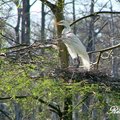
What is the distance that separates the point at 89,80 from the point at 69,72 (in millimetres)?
273

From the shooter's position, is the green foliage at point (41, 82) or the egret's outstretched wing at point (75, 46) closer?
the egret's outstretched wing at point (75, 46)

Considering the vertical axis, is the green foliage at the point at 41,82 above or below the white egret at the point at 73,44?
below

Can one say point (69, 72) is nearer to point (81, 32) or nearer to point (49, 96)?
point (49, 96)

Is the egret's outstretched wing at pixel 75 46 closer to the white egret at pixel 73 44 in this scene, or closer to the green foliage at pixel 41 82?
the white egret at pixel 73 44

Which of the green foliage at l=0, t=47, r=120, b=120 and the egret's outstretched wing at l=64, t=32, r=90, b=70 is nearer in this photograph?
the egret's outstretched wing at l=64, t=32, r=90, b=70

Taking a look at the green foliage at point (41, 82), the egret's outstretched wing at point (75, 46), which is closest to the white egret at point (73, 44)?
the egret's outstretched wing at point (75, 46)

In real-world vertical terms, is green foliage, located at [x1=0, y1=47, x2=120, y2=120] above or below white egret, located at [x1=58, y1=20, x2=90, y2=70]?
below

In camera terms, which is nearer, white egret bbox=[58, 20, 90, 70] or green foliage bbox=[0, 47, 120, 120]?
white egret bbox=[58, 20, 90, 70]

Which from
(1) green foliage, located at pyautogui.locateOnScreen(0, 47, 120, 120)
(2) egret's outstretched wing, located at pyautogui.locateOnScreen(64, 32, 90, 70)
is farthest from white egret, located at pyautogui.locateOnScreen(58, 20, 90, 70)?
(1) green foliage, located at pyautogui.locateOnScreen(0, 47, 120, 120)

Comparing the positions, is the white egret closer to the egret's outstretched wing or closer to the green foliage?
the egret's outstretched wing

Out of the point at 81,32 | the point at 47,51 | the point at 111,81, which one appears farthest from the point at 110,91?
the point at 81,32

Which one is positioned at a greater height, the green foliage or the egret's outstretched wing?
the egret's outstretched wing

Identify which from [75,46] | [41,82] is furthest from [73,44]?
[41,82]

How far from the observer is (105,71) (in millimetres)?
5113
